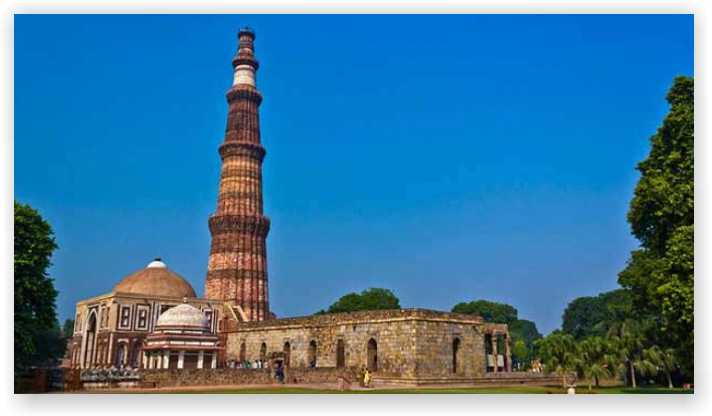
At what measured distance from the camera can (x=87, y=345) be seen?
3750cm

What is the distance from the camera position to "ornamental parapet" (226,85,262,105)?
43.9 meters

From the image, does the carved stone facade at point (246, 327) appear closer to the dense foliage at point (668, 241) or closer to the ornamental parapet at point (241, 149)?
the ornamental parapet at point (241, 149)

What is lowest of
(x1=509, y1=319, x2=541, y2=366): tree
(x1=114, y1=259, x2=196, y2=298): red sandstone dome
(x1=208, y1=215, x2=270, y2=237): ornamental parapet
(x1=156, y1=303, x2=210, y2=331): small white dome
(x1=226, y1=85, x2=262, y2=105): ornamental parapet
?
(x1=509, y1=319, x2=541, y2=366): tree

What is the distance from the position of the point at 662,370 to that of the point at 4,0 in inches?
949

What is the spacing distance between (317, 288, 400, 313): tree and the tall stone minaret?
44.6ft

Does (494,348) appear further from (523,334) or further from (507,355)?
(523,334)

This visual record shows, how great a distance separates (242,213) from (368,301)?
16292 mm

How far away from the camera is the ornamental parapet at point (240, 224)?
136 ft

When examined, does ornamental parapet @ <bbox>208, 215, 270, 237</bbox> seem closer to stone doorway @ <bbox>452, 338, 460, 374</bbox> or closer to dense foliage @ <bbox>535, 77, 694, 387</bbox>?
stone doorway @ <bbox>452, 338, 460, 374</bbox>

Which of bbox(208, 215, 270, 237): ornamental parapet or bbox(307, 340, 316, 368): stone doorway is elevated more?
bbox(208, 215, 270, 237): ornamental parapet

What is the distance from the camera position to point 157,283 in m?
39.4

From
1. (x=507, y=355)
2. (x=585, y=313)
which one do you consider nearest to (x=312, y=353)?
(x=507, y=355)

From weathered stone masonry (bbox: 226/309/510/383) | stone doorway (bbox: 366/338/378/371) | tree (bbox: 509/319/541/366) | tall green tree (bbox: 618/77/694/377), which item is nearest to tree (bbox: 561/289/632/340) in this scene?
tree (bbox: 509/319/541/366)

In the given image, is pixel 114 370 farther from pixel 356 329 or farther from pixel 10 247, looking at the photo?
pixel 356 329
